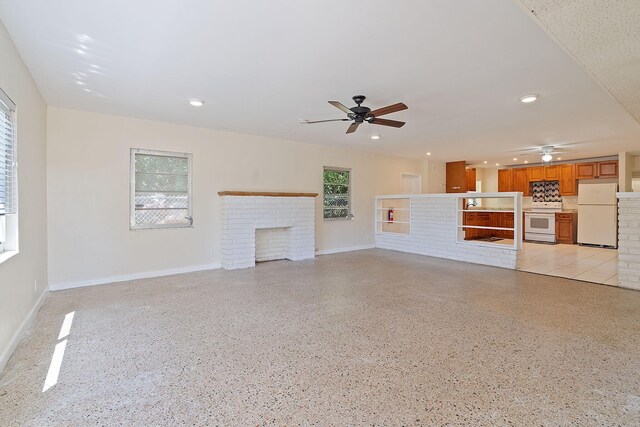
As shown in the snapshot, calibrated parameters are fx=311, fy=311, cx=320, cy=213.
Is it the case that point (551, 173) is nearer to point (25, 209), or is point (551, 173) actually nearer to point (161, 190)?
point (161, 190)

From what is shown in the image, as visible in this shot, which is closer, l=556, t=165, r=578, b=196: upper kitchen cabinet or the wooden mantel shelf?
the wooden mantel shelf

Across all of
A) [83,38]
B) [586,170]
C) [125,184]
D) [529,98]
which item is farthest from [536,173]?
[83,38]

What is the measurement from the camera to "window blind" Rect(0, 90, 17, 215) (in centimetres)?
241

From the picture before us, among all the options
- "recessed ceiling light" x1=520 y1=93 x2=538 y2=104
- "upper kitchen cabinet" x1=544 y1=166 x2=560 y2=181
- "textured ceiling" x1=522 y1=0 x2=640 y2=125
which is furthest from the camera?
"upper kitchen cabinet" x1=544 y1=166 x2=560 y2=181

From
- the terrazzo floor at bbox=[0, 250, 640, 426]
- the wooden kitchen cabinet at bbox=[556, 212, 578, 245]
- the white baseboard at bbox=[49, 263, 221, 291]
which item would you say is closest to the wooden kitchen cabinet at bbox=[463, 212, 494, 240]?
the wooden kitchen cabinet at bbox=[556, 212, 578, 245]

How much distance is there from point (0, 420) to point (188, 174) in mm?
3988

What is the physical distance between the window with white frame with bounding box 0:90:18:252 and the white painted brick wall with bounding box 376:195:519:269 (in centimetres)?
644

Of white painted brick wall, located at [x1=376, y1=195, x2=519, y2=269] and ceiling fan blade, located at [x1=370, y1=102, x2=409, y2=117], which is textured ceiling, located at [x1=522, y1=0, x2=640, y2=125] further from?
white painted brick wall, located at [x1=376, y1=195, x2=519, y2=269]

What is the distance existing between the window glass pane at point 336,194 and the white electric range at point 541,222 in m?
5.55

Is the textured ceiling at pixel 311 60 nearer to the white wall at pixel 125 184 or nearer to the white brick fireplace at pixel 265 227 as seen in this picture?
the white wall at pixel 125 184

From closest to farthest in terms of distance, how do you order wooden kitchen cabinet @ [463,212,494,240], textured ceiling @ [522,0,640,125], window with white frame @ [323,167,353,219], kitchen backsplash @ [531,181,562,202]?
textured ceiling @ [522,0,640,125] < window with white frame @ [323,167,353,219] < wooden kitchen cabinet @ [463,212,494,240] < kitchen backsplash @ [531,181,562,202]

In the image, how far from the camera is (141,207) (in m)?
4.80

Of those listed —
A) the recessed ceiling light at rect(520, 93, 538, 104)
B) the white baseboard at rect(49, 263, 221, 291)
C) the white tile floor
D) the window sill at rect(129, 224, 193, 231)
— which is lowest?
the white baseboard at rect(49, 263, 221, 291)

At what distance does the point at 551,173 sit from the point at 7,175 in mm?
10977
